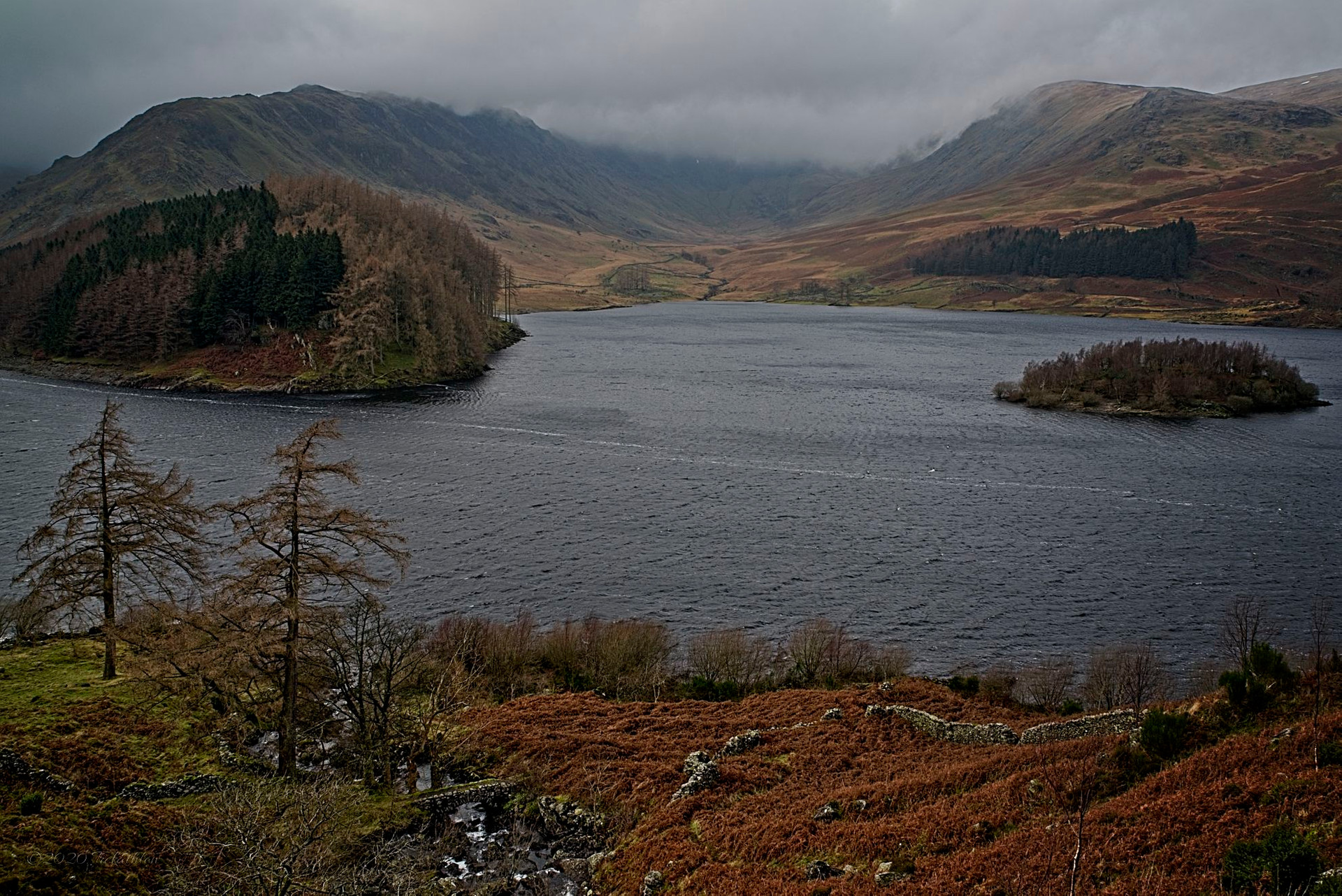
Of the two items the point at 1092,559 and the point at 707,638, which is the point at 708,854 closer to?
the point at 707,638

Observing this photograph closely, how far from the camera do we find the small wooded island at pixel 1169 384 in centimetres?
12569

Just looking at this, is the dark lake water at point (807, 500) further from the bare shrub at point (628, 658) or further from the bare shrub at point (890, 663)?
the bare shrub at point (628, 658)

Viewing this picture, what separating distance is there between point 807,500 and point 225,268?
406 ft

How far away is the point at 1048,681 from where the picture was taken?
4575cm

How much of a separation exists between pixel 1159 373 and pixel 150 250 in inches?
7466

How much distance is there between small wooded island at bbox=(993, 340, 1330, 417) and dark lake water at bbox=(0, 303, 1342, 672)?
5667 mm

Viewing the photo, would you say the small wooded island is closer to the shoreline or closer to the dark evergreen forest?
the shoreline

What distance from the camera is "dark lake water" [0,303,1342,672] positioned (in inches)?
2219

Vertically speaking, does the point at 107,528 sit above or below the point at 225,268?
below

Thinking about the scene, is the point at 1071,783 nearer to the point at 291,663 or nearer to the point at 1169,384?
the point at 291,663

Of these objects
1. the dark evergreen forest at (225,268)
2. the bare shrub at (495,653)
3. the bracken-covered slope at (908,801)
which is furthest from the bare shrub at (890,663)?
the dark evergreen forest at (225,268)

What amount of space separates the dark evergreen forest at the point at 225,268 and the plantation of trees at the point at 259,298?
269mm

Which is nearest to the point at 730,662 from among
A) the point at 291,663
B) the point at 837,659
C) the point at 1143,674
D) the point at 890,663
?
the point at 837,659

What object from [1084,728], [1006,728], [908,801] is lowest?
[1006,728]
